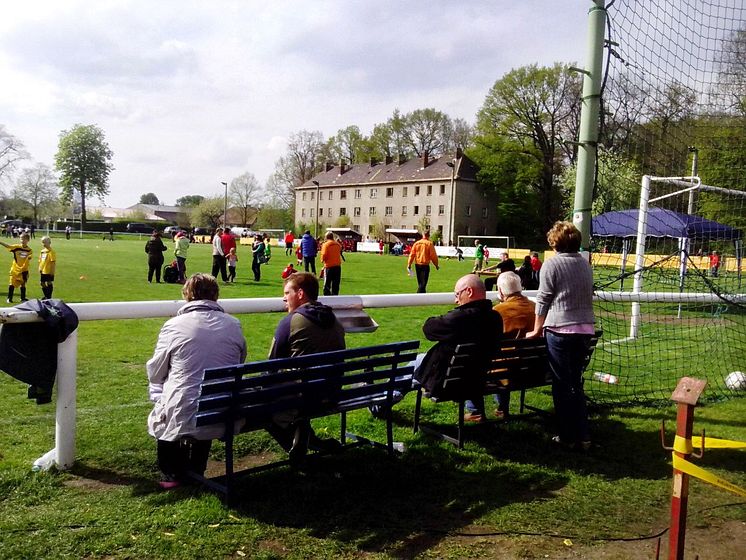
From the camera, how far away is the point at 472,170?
70188 mm

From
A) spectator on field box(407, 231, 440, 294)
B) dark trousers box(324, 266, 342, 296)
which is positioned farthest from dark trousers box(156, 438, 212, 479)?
spectator on field box(407, 231, 440, 294)

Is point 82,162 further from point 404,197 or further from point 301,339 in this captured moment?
point 301,339

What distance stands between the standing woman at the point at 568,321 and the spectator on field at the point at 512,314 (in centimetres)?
60

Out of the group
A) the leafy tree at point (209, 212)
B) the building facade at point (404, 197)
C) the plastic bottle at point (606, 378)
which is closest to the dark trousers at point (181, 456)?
the plastic bottle at point (606, 378)

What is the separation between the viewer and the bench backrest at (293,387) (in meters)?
3.47

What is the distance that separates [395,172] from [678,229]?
6994 centimetres

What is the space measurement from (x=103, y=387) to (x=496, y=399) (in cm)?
390

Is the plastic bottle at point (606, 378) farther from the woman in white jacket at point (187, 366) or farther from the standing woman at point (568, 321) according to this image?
the woman in white jacket at point (187, 366)

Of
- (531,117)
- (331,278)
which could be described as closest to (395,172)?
(531,117)

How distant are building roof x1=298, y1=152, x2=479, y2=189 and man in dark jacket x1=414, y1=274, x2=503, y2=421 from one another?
64.9 meters

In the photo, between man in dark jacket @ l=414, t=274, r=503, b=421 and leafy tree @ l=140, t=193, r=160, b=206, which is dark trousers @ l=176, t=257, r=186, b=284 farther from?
leafy tree @ l=140, t=193, r=160, b=206

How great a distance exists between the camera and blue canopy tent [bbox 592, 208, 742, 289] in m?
8.24

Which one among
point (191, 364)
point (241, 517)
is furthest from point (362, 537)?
point (191, 364)

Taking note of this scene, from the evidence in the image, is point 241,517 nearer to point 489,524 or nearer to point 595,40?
point 489,524
